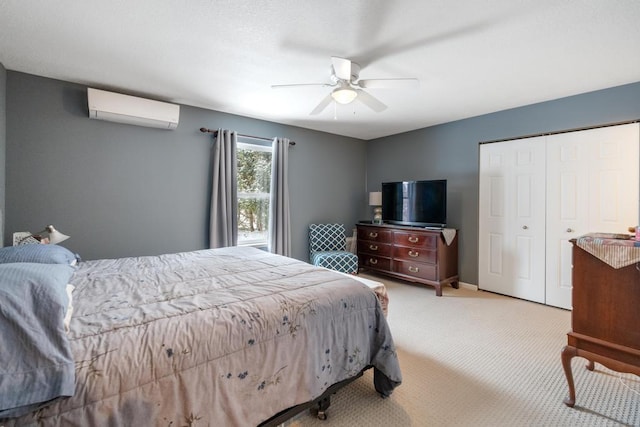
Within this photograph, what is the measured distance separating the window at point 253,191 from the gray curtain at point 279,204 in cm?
16

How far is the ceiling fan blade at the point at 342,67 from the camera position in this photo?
7.27 feet

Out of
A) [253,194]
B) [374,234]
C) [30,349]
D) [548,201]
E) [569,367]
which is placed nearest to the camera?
[30,349]

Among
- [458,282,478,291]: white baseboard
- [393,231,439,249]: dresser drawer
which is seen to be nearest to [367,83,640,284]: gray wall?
[458,282,478,291]: white baseboard

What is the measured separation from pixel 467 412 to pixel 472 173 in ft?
10.9

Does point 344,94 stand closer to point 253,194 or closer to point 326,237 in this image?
point 253,194

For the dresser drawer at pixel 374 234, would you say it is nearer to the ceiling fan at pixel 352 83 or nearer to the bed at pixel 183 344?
the ceiling fan at pixel 352 83

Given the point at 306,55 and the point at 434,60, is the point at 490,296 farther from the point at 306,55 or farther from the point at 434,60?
the point at 306,55

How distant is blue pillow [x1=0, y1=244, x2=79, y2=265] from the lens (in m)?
1.82

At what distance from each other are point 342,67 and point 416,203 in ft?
8.83

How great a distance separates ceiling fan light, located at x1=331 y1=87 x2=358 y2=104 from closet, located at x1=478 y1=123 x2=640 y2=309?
2570 mm

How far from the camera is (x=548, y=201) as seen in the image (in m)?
3.57

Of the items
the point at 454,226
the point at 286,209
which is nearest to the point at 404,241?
the point at 454,226

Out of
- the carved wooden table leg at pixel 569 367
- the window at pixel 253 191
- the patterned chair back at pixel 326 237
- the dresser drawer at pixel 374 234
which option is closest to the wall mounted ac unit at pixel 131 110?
the window at pixel 253 191

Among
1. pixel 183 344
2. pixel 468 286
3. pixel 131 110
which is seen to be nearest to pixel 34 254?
pixel 183 344
